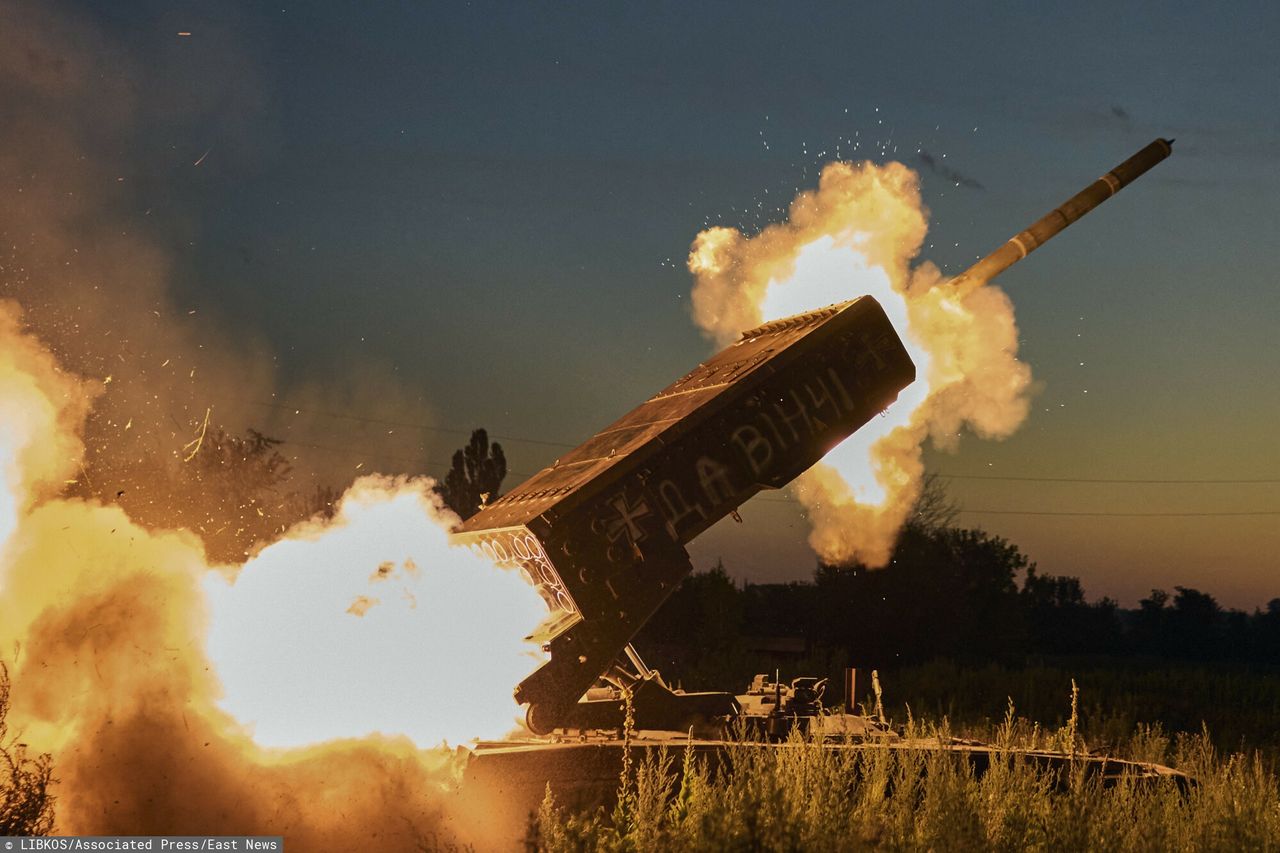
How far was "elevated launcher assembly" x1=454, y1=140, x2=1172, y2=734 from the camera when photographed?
390 inches

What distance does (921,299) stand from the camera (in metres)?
12.8

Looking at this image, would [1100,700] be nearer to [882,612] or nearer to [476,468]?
[882,612]

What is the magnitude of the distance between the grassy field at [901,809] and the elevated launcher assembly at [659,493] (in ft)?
2.77

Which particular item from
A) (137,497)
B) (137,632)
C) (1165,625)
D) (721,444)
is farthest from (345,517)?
(1165,625)

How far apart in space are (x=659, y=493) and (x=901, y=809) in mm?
3060

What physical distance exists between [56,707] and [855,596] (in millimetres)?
22935

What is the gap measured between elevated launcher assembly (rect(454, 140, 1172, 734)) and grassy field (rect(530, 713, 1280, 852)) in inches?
33.2

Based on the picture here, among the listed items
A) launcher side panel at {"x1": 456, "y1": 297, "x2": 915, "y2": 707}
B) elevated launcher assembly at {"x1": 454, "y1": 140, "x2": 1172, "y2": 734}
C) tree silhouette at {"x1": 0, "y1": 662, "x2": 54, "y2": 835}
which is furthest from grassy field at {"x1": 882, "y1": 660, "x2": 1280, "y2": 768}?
tree silhouette at {"x1": 0, "y1": 662, "x2": 54, "y2": 835}

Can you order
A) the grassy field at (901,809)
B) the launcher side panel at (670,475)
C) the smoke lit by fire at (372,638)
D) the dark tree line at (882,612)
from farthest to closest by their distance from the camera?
the dark tree line at (882,612)
the smoke lit by fire at (372,638)
the launcher side panel at (670,475)
the grassy field at (901,809)

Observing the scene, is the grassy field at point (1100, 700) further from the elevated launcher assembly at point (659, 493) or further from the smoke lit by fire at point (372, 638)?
the smoke lit by fire at point (372, 638)

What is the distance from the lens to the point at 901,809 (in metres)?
9.23

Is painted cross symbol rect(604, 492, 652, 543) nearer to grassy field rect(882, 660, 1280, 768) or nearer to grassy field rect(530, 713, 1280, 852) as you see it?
grassy field rect(530, 713, 1280, 852)

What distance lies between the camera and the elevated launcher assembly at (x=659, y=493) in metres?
9.91

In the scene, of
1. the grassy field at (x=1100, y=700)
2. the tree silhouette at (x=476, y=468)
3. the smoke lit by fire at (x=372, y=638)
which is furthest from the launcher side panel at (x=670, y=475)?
the tree silhouette at (x=476, y=468)
